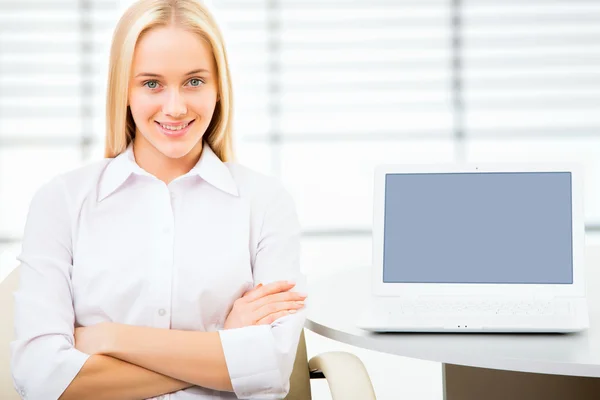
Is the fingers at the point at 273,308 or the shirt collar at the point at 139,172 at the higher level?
the shirt collar at the point at 139,172

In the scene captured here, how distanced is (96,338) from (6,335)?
331mm

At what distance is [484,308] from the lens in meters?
1.65

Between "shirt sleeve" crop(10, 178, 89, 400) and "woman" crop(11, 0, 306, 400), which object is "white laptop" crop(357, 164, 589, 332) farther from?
"shirt sleeve" crop(10, 178, 89, 400)

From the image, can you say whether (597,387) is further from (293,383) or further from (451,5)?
(451,5)

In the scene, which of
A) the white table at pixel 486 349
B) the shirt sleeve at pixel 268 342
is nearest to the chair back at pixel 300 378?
the white table at pixel 486 349

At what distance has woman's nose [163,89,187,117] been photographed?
159 centimetres

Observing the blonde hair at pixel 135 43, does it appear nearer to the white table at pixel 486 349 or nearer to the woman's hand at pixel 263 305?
the woman's hand at pixel 263 305

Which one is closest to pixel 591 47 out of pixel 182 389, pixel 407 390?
→ pixel 407 390

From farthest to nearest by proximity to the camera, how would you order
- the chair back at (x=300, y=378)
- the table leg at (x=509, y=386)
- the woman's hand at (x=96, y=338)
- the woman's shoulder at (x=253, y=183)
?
the table leg at (x=509, y=386) < the chair back at (x=300, y=378) < the woman's shoulder at (x=253, y=183) < the woman's hand at (x=96, y=338)

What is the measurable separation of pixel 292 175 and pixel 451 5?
1.50 meters

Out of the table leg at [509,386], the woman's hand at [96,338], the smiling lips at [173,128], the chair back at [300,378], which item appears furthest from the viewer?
the table leg at [509,386]

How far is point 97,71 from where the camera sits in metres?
5.48

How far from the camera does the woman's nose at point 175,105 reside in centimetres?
159

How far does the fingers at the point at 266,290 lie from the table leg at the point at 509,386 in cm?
72
